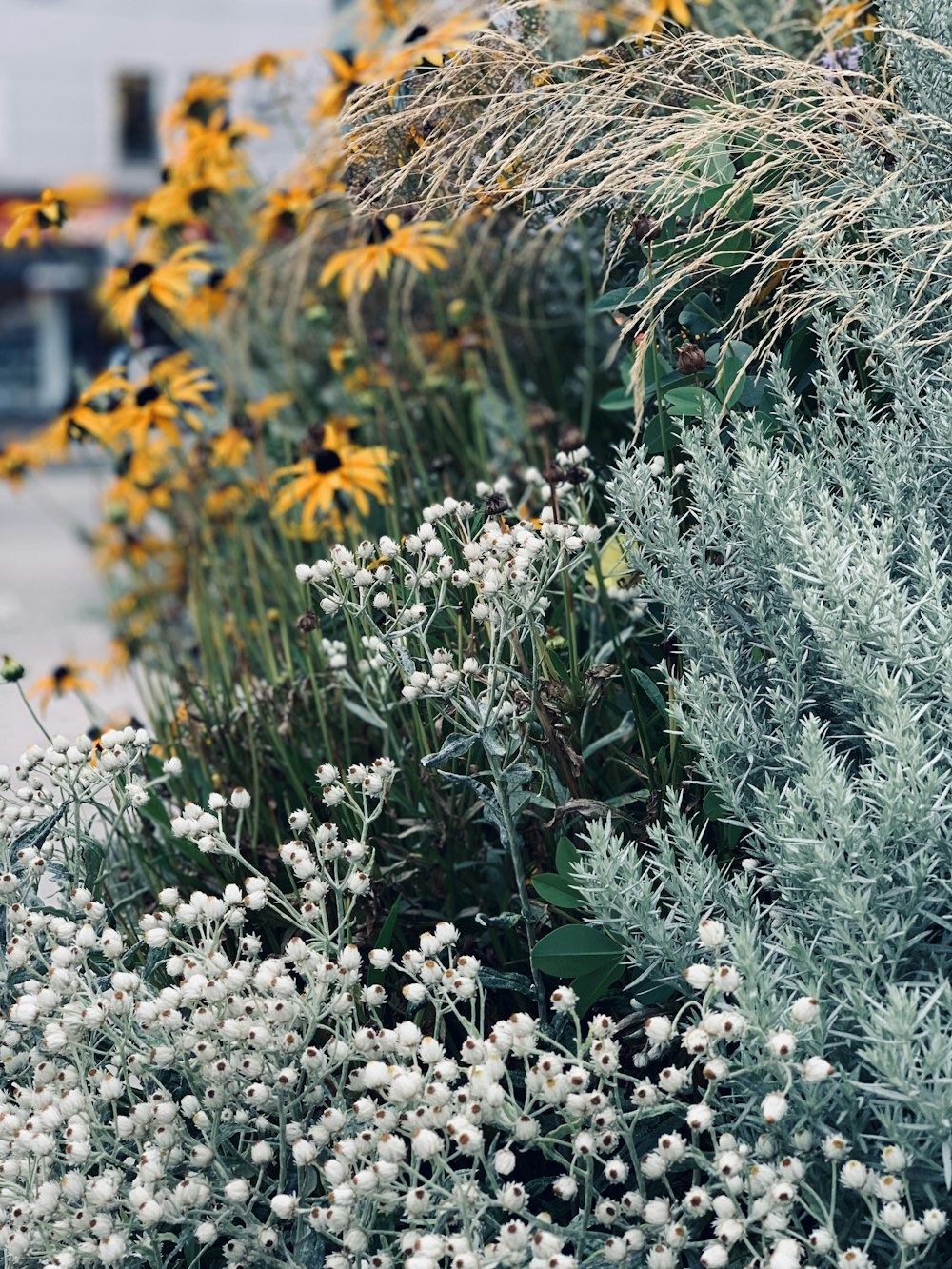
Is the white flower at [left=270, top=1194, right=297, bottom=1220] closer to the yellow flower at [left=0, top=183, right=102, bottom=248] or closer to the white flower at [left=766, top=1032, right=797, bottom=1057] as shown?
the white flower at [left=766, top=1032, right=797, bottom=1057]

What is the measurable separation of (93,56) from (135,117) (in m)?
1.13

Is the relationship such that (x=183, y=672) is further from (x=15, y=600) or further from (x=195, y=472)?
(x=15, y=600)

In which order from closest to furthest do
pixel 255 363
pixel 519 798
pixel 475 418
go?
pixel 519 798, pixel 475 418, pixel 255 363

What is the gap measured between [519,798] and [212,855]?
598mm

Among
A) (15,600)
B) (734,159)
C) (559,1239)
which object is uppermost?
(734,159)

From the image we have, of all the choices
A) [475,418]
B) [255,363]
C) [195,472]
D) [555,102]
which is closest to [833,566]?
[555,102]

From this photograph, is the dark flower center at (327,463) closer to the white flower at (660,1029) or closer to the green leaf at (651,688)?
the green leaf at (651,688)

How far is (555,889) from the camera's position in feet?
4.73

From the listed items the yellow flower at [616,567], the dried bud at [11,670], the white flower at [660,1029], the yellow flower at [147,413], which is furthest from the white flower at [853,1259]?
the yellow flower at [147,413]

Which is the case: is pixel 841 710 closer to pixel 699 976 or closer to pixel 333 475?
pixel 699 976

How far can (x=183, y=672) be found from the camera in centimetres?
232

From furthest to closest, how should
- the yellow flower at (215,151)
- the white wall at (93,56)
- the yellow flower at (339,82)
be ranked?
the white wall at (93,56) < the yellow flower at (215,151) < the yellow flower at (339,82)

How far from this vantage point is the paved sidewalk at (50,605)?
114 inches

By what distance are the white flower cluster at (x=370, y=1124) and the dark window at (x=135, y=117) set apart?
73.4ft
